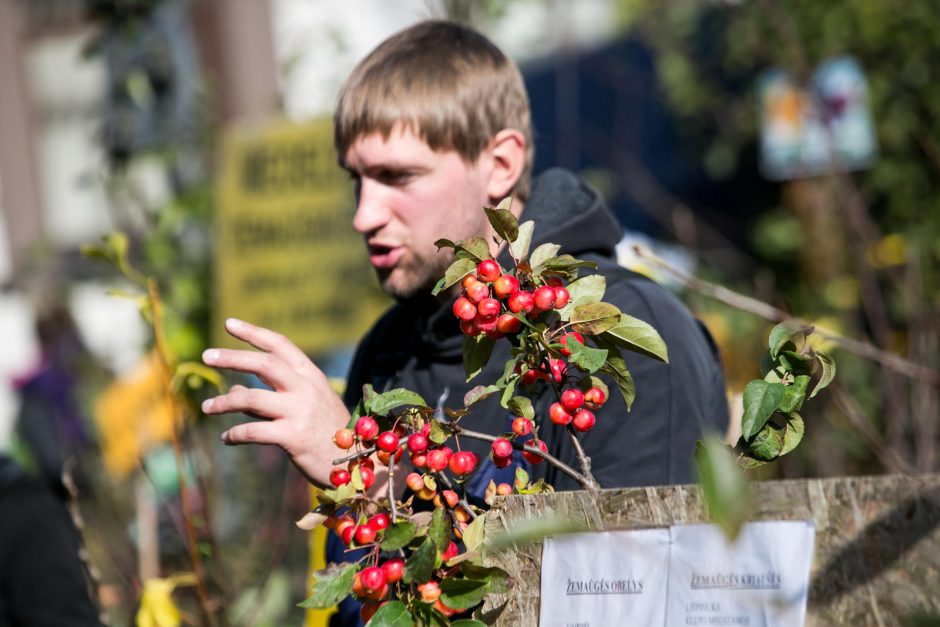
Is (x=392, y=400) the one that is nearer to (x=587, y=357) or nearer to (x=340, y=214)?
(x=587, y=357)

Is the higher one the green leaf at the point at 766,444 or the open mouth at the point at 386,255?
the open mouth at the point at 386,255

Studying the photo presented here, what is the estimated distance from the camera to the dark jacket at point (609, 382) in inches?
60.4

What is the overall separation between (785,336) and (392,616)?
1.45 ft

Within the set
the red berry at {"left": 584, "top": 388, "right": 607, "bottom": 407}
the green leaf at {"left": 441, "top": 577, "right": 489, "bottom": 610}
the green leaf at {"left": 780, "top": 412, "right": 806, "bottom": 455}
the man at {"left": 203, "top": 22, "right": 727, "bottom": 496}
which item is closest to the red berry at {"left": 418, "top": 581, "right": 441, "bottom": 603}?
the green leaf at {"left": 441, "top": 577, "right": 489, "bottom": 610}

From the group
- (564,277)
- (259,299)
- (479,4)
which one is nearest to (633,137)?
(479,4)

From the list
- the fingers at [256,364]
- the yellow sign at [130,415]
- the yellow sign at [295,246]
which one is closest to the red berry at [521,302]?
the fingers at [256,364]

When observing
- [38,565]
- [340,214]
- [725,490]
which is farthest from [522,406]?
[340,214]

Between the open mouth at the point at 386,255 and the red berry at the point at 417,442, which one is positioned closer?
the red berry at the point at 417,442

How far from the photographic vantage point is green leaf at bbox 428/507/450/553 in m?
1.05

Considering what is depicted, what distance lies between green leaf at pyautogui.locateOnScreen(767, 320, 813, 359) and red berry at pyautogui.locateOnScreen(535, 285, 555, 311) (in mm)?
205

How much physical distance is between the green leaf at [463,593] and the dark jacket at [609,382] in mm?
345

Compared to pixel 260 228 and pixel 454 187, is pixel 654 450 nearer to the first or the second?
pixel 454 187

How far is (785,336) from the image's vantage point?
1.09m

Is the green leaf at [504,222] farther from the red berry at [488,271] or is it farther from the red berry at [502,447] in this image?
the red berry at [502,447]
